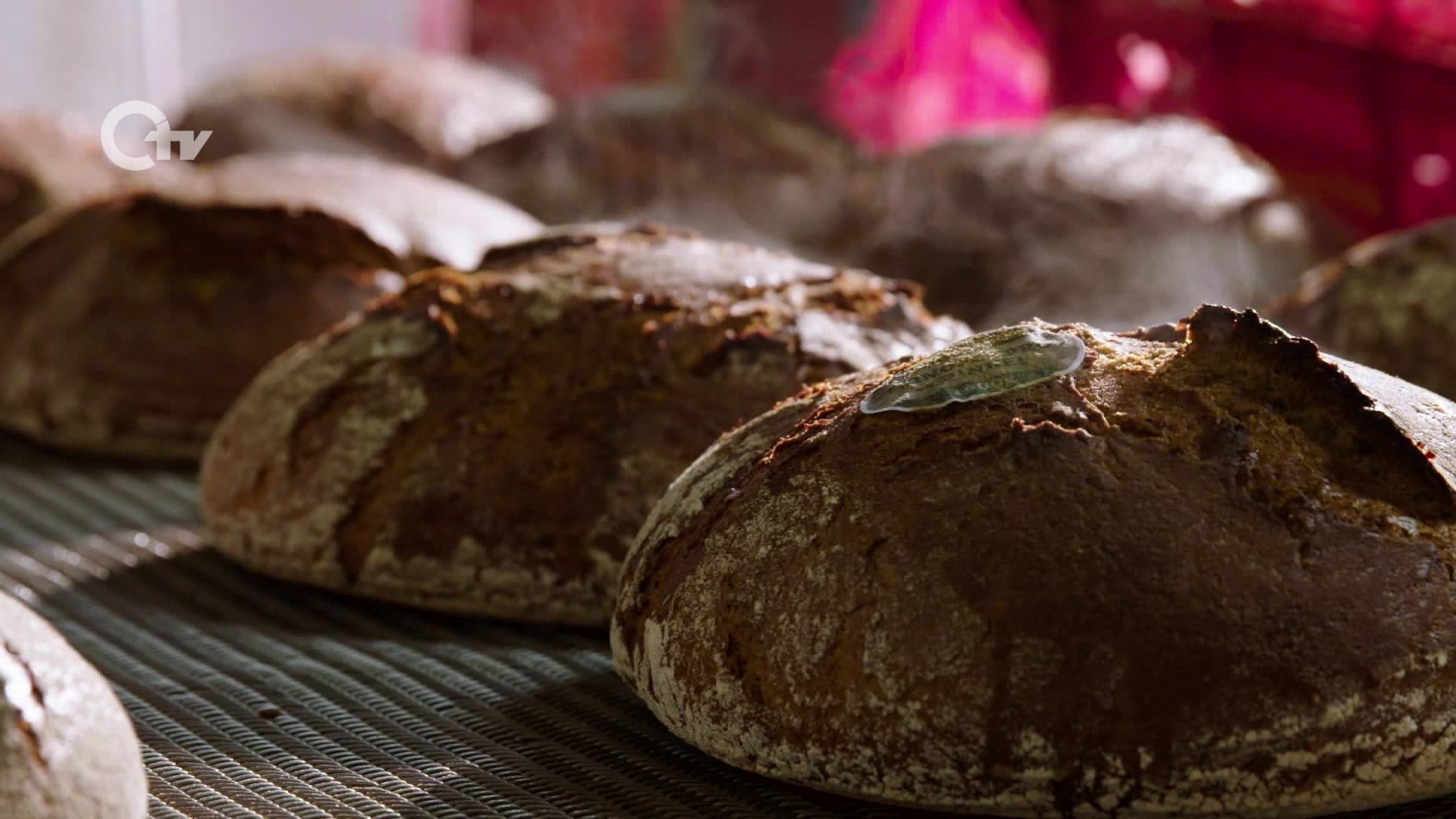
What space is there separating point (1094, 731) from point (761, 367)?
719 mm

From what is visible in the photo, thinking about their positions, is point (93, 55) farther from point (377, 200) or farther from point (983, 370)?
point (983, 370)

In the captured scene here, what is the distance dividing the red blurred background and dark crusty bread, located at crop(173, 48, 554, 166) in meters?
0.60

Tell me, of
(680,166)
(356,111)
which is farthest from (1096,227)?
(356,111)

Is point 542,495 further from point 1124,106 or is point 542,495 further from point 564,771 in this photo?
point 1124,106

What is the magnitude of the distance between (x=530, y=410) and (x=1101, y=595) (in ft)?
2.64

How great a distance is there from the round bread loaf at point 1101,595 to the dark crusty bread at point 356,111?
2612 mm

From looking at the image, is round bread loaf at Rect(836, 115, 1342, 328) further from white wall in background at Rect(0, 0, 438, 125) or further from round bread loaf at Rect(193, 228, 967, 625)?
white wall in background at Rect(0, 0, 438, 125)

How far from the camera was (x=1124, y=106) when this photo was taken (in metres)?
3.73

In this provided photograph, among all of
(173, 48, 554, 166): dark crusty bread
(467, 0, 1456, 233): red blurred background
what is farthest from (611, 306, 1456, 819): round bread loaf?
(173, 48, 554, 166): dark crusty bread

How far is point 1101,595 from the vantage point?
1.19 metres

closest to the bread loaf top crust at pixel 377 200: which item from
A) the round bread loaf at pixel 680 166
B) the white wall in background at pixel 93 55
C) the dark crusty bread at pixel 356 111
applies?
the round bread loaf at pixel 680 166

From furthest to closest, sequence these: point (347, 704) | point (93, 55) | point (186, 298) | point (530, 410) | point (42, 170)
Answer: point (93, 55) → point (42, 170) → point (186, 298) → point (530, 410) → point (347, 704)

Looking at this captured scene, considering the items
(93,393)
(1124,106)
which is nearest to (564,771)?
(93,393)

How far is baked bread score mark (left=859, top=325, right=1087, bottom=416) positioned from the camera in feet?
4.35
